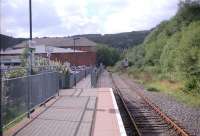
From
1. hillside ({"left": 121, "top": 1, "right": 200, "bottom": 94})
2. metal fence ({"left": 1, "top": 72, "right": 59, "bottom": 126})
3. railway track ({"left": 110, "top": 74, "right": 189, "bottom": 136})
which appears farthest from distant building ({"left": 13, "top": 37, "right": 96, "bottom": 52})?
metal fence ({"left": 1, "top": 72, "right": 59, "bottom": 126})

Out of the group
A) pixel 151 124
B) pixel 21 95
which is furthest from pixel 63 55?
pixel 21 95

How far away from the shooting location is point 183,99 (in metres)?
30.2

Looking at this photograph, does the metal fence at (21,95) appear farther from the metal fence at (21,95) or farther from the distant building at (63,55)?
the distant building at (63,55)

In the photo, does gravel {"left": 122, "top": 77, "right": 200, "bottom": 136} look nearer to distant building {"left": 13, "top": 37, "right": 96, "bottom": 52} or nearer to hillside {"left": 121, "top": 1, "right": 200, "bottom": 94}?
hillside {"left": 121, "top": 1, "right": 200, "bottom": 94}

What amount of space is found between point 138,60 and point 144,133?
92.2m

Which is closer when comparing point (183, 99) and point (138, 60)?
point (183, 99)

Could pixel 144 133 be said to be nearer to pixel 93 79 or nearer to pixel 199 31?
pixel 93 79

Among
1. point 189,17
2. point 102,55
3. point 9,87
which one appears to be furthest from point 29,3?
point 102,55

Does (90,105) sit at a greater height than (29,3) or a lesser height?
lesser

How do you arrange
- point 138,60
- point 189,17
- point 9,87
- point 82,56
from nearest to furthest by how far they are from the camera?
point 9,87, point 189,17, point 138,60, point 82,56

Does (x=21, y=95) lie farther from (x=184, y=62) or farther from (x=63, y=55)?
(x=63, y=55)

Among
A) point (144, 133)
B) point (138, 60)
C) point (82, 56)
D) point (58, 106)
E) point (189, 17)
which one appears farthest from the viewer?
point (82, 56)

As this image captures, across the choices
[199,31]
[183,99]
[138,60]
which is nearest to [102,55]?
[138,60]

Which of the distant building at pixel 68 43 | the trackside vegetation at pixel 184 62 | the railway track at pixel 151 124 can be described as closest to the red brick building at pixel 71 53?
the distant building at pixel 68 43
